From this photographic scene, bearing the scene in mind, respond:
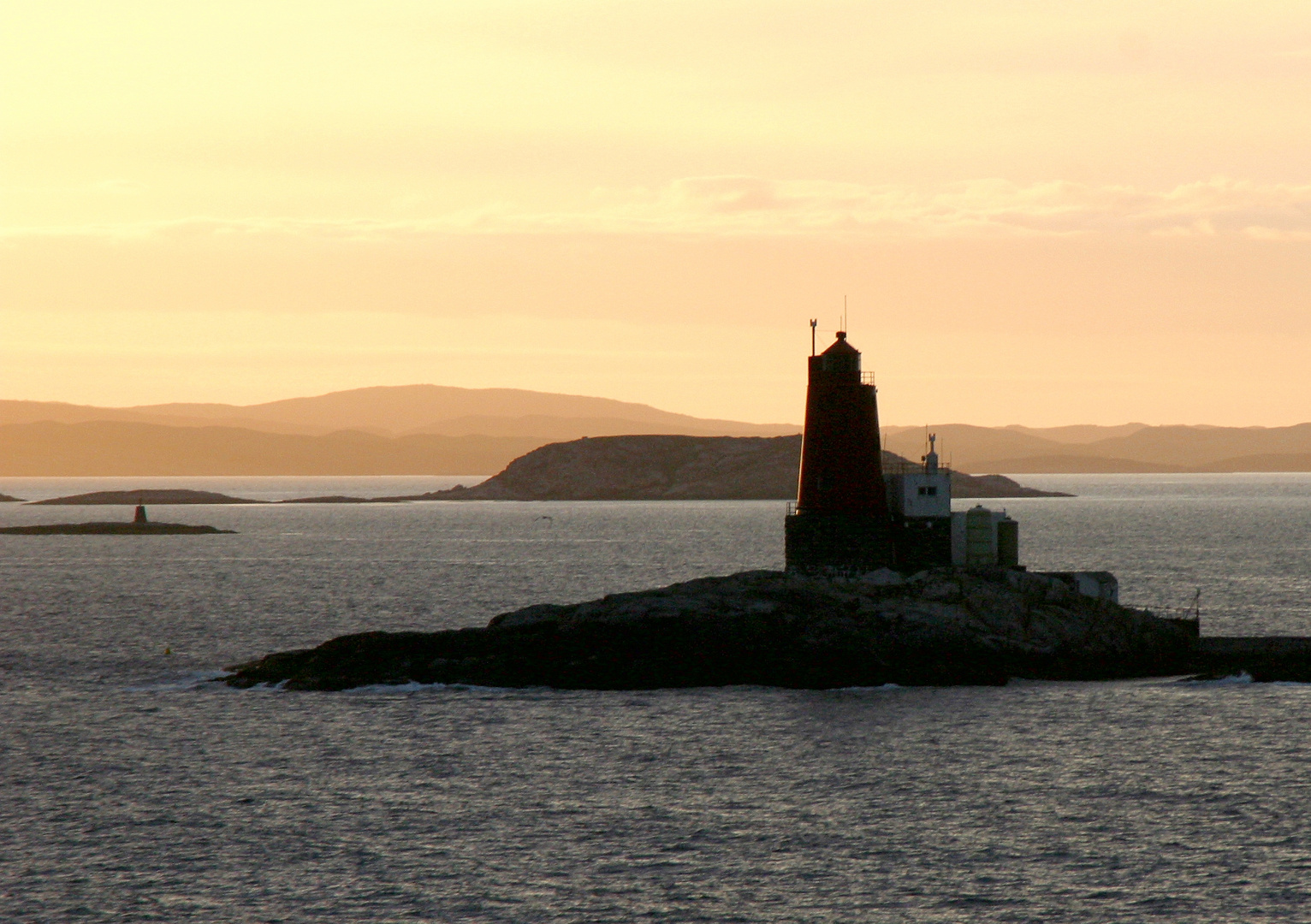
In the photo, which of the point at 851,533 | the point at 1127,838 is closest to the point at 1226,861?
the point at 1127,838

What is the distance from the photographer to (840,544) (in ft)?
179

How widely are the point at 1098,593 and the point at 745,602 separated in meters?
15.4

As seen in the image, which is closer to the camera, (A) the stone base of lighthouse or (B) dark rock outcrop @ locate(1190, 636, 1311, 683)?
(B) dark rock outcrop @ locate(1190, 636, 1311, 683)

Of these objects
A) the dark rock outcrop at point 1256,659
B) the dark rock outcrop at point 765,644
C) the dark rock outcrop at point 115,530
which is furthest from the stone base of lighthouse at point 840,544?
the dark rock outcrop at point 115,530

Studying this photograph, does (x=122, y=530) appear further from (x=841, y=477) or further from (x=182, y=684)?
(x=841, y=477)

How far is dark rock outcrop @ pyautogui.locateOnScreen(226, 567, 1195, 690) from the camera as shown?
4784cm

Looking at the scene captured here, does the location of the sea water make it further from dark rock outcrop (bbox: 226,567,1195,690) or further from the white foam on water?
dark rock outcrop (bbox: 226,567,1195,690)

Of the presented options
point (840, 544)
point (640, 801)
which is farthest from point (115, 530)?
point (640, 801)

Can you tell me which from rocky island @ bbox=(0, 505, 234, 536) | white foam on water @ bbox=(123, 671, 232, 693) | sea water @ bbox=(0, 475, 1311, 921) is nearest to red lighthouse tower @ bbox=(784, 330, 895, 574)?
sea water @ bbox=(0, 475, 1311, 921)

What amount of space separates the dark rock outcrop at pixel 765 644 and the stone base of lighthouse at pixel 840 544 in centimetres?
258

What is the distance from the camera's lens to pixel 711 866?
1136 inches

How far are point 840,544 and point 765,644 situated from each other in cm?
781

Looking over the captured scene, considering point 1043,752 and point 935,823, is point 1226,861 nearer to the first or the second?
point 935,823

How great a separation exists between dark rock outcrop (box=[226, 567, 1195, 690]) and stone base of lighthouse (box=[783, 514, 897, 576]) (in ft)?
8.48
